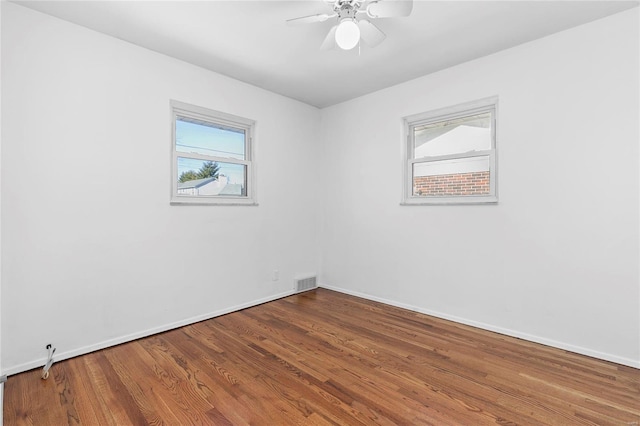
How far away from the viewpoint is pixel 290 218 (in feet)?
13.6

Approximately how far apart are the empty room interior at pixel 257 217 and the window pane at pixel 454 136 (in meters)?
0.03

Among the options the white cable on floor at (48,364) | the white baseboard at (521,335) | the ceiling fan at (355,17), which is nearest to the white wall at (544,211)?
the white baseboard at (521,335)

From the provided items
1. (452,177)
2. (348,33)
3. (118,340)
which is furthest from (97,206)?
(452,177)

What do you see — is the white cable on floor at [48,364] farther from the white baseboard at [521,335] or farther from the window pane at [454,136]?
the window pane at [454,136]

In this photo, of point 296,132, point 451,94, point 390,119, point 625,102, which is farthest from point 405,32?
point 296,132

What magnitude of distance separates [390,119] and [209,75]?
83.1 inches

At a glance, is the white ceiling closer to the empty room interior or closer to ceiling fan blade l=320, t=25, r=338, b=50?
the empty room interior

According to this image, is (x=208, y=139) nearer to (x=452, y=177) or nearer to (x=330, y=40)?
(x=330, y=40)

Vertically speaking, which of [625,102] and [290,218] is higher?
[625,102]

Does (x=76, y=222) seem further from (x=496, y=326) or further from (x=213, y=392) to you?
(x=496, y=326)

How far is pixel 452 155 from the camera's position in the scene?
3287 millimetres

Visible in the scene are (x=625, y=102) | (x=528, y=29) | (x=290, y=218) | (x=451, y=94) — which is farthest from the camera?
(x=290, y=218)

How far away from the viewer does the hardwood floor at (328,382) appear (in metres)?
1.73

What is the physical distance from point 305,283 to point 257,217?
1.23m
